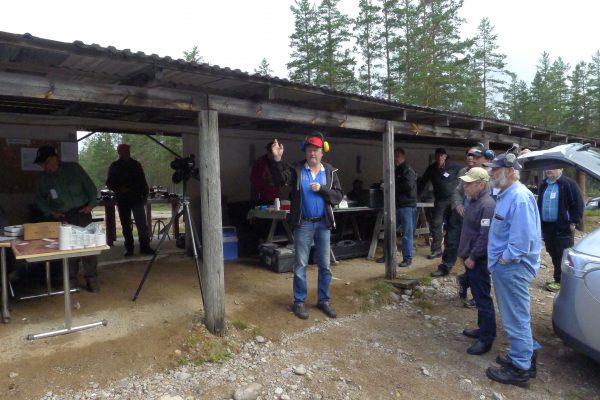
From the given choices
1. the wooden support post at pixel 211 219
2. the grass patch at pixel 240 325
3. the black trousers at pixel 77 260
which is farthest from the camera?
the black trousers at pixel 77 260

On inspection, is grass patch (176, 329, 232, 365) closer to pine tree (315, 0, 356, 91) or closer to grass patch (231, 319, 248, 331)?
grass patch (231, 319, 248, 331)

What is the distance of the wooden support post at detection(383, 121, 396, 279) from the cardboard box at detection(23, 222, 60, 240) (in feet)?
14.5

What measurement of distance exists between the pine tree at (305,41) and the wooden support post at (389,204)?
50.5ft

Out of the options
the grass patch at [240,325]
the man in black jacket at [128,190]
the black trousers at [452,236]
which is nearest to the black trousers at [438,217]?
the black trousers at [452,236]

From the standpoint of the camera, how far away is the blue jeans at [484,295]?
3.79 meters

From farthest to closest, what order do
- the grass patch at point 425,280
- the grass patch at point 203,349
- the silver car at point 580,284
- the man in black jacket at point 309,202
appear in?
the grass patch at point 425,280
the man in black jacket at point 309,202
the grass patch at point 203,349
the silver car at point 580,284

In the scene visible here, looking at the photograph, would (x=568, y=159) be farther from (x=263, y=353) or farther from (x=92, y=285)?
(x=92, y=285)

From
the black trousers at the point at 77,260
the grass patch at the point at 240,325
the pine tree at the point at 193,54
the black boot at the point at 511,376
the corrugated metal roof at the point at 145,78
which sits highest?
the pine tree at the point at 193,54

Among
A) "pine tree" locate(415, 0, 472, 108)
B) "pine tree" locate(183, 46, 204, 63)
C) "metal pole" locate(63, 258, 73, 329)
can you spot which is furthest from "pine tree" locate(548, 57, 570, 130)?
"metal pole" locate(63, 258, 73, 329)

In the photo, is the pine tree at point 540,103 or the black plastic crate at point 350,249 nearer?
the black plastic crate at point 350,249

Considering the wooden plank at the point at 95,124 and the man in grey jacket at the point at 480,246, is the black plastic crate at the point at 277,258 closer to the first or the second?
the wooden plank at the point at 95,124

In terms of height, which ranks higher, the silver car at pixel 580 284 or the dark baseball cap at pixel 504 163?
the dark baseball cap at pixel 504 163

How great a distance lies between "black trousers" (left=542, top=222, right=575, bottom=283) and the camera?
5539mm

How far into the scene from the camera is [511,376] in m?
3.38
